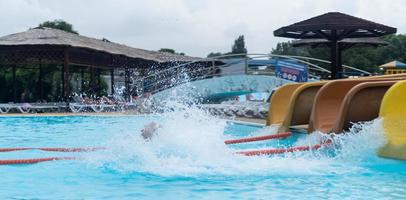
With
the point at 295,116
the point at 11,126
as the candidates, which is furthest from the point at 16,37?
the point at 295,116

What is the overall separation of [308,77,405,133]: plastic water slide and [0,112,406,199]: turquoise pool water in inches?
20.2

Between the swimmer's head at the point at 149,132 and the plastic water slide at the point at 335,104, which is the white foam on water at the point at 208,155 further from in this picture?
the plastic water slide at the point at 335,104

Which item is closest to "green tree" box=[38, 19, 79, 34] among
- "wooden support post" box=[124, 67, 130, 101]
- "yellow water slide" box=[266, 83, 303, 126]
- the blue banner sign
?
"wooden support post" box=[124, 67, 130, 101]

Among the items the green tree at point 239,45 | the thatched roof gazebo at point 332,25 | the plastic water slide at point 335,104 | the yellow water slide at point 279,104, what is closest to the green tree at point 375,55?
the thatched roof gazebo at point 332,25

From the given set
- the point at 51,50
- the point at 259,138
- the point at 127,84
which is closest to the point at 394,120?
the point at 259,138

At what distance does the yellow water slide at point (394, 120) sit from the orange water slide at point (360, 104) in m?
0.92

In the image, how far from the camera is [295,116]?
33.7 ft

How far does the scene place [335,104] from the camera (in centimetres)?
962

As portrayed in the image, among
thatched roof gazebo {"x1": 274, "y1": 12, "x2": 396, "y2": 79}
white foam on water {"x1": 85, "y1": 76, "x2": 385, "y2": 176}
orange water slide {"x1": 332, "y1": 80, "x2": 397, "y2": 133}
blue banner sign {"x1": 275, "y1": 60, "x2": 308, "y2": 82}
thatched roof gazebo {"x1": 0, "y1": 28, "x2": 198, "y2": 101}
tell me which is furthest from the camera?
thatched roof gazebo {"x1": 0, "y1": 28, "x2": 198, "y2": 101}

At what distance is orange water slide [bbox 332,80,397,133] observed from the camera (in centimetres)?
813

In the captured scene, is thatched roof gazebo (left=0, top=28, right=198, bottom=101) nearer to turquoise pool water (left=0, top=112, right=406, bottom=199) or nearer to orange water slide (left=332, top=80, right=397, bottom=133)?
turquoise pool water (left=0, top=112, right=406, bottom=199)

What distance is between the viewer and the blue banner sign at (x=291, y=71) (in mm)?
18297

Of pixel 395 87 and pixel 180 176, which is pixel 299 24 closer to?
pixel 395 87

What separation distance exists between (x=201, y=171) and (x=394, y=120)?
8.36ft
